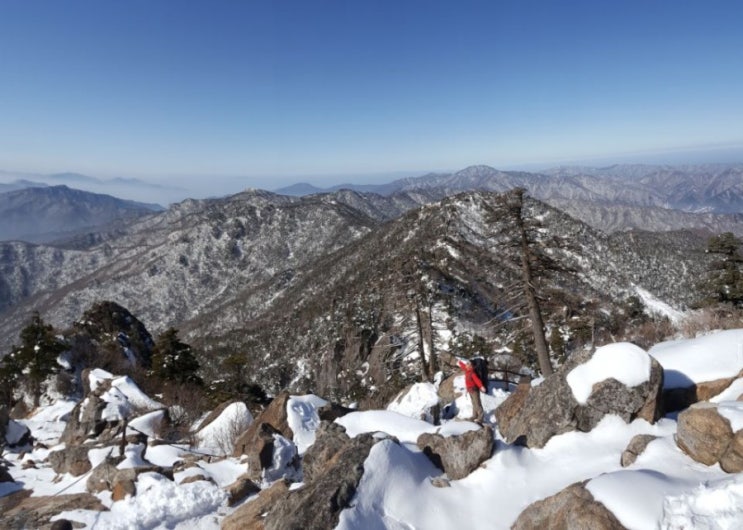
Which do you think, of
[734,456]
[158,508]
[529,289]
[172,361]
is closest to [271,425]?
[158,508]

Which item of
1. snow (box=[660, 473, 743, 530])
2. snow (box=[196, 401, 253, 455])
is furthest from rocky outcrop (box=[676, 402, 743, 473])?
snow (box=[196, 401, 253, 455])

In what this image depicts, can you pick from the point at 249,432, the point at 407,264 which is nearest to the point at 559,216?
the point at 407,264

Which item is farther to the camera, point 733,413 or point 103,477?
point 103,477

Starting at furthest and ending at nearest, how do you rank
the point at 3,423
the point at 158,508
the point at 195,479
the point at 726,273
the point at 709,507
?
1. the point at 726,273
2. the point at 3,423
3. the point at 195,479
4. the point at 158,508
5. the point at 709,507

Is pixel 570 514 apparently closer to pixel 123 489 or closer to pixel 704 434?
pixel 704 434

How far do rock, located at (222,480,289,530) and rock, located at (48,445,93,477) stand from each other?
7.42 meters

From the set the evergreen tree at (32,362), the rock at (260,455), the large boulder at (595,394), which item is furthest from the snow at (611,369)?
the evergreen tree at (32,362)

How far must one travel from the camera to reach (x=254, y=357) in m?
128

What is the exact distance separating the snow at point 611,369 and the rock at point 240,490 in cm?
907

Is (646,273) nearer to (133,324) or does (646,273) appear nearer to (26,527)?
(133,324)

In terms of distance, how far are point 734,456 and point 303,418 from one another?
13.9m

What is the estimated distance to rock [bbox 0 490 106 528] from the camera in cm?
1011

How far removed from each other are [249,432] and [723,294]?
32705 millimetres

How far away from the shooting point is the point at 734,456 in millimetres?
6848
